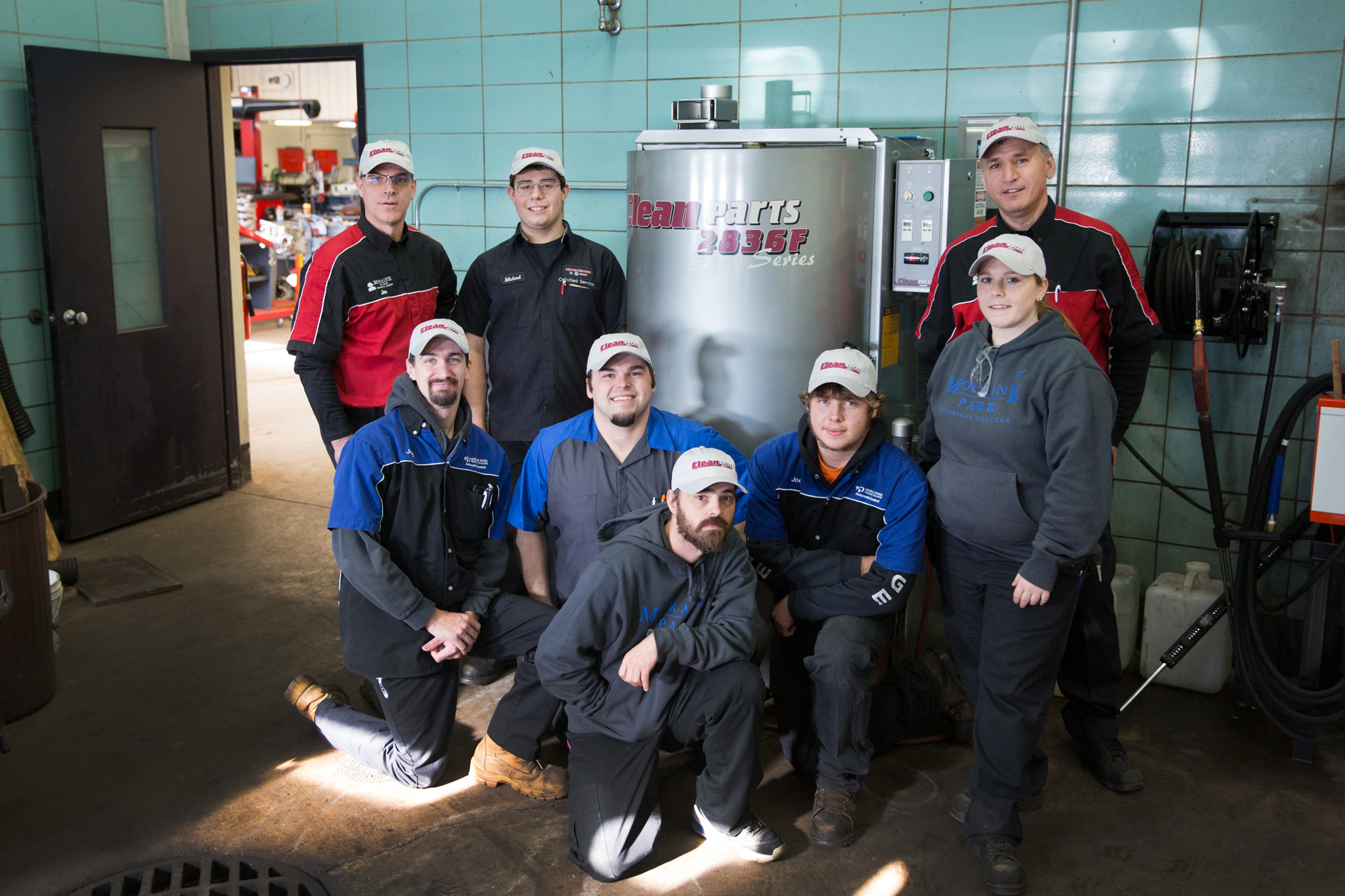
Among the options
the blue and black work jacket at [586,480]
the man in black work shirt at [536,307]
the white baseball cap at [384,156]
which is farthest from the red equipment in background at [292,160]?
the blue and black work jacket at [586,480]

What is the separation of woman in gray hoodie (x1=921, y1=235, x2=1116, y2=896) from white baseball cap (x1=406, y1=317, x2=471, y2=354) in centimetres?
122

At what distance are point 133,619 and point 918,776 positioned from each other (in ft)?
9.06

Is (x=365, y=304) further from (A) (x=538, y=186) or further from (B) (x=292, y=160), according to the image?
(B) (x=292, y=160)

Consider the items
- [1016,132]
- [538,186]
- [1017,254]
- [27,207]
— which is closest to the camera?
[1017,254]

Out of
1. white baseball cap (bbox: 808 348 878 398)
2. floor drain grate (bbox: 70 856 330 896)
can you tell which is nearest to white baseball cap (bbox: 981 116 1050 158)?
white baseball cap (bbox: 808 348 878 398)

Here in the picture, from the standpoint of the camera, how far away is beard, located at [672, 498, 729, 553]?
246 centimetres

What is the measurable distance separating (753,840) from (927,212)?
189 cm

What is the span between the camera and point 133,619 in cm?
388

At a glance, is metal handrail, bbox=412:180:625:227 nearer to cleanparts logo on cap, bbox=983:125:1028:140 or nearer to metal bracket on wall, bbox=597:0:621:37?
metal bracket on wall, bbox=597:0:621:37

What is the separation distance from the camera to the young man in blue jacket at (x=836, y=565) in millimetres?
2660

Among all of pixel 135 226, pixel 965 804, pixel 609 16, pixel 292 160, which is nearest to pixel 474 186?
pixel 609 16

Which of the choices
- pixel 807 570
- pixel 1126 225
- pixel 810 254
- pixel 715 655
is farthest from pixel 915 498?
pixel 1126 225

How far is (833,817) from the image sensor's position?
260cm

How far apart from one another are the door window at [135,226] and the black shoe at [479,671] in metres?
2.46
